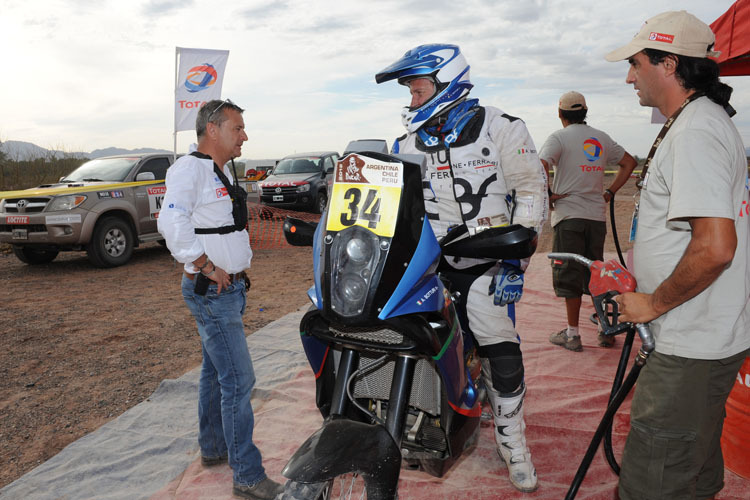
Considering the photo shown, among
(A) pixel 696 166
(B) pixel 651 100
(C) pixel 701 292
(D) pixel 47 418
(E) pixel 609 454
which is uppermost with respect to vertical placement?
(B) pixel 651 100

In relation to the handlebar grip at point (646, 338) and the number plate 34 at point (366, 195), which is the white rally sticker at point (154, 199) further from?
the handlebar grip at point (646, 338)

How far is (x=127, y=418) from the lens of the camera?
3.89 meters

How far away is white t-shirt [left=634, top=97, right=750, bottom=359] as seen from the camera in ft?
Result: 5.59

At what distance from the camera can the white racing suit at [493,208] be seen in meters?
2.78

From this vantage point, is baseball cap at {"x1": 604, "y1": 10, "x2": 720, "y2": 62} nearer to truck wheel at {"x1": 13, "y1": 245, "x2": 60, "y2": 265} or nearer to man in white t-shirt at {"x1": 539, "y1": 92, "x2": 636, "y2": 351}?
man in white t-shirt at {"x1": 539, "y1": 92, "x2": 636, "y2": 351}

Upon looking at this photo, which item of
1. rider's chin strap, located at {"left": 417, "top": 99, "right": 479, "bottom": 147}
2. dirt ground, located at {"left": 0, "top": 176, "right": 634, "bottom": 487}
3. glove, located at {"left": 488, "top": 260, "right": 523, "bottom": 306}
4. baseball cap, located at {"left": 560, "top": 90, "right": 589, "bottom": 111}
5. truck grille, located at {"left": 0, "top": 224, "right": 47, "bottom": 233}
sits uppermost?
baseball cap, located at {"left": 560, "top": 90, "right": 589, "bottom": 111}

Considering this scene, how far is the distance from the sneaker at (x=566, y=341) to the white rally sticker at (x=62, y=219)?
7.63 m

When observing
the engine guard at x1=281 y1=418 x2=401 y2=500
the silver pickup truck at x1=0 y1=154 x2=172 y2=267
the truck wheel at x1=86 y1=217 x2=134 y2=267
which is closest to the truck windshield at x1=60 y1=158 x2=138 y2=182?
the silver pickup truck at x1=0 y1=154 x2=172 y2=267

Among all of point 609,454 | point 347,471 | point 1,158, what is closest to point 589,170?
point 609,454

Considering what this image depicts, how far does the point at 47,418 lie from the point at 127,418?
72 centimetres

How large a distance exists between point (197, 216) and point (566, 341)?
3.78m

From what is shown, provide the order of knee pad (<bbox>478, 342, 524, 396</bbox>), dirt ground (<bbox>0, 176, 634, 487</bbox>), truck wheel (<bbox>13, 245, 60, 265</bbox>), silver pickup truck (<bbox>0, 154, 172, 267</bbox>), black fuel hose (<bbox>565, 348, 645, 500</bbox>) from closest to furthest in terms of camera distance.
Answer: black fuel hose (<bbox>565, 348, 645, 500</bbox>) → knee pad (<bbox>478, 342, 524, 396</bbox>) → dirt ground (<bbox>0, 176, 634, 487</bbox>) → silver pickup truck (<bbox>0, 154, 172, 267</bbox>) → truck wheel (<bbox>13, 245, 60, 265</bbox>)

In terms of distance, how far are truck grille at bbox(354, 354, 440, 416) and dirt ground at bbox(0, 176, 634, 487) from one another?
252cm

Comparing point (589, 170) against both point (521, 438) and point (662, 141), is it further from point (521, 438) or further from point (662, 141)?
point (662, 141)
